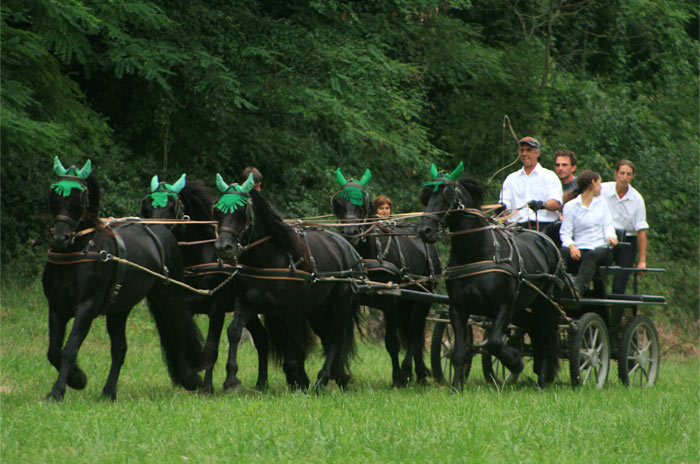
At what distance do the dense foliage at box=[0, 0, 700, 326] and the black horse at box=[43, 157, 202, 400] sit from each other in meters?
4.55

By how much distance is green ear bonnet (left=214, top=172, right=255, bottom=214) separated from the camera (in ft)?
25.8

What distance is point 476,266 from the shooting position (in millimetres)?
8555

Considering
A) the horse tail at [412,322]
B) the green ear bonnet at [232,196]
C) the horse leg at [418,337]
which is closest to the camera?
the green ear bonnet at [232,196]

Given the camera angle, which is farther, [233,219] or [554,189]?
[554,189]

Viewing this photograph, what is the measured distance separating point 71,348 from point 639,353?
6293 millimetres

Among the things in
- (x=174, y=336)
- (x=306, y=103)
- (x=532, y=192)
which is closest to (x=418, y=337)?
(x=532, y=192)

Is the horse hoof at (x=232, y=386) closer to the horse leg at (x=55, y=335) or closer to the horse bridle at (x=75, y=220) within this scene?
the horse leg at (x=55, y=335)

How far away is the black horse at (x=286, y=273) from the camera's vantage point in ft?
26.1

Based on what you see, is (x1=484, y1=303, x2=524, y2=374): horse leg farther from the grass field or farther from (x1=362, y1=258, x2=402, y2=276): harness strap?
(x1=362, y1=258, x2=402, y2=276): harness strap

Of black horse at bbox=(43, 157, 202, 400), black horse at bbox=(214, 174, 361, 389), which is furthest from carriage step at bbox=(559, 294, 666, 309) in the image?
black horse at bbox=(43, 157, 202, 400)

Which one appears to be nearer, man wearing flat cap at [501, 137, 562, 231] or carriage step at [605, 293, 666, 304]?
man wearing flat cap at [501, 137, 562, 231]

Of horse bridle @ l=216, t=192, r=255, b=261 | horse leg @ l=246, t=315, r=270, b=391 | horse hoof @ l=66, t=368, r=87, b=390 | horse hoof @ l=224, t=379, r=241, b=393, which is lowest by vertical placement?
horse hoof @ l=224, t=379, r=241, b=393

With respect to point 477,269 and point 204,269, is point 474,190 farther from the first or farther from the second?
point 204,269

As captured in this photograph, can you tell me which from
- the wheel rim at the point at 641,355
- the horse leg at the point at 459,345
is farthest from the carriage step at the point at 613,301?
the horse leg at the point at 459,345
